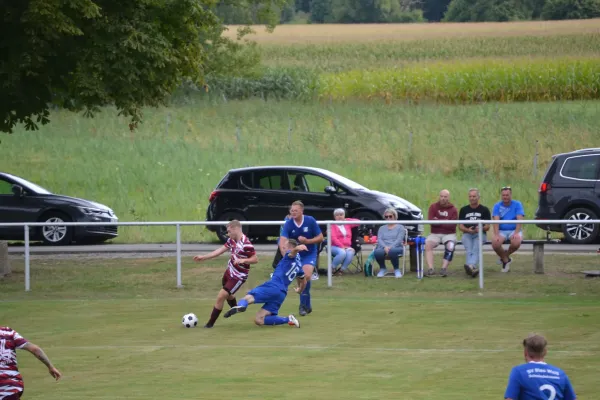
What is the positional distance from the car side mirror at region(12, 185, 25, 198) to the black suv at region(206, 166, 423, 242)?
4.55 metres

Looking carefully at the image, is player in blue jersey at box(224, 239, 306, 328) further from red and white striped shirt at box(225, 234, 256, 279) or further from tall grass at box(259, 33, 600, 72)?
tall grass at box(259, 33, 600, 72)

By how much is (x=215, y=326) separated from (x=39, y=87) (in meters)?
8.25

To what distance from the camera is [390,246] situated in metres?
20.2

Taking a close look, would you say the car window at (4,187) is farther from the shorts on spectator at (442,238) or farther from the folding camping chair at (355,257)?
the shorts on spectator at (442,238)

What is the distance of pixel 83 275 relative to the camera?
70.9 feet

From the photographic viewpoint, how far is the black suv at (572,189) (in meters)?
25.1

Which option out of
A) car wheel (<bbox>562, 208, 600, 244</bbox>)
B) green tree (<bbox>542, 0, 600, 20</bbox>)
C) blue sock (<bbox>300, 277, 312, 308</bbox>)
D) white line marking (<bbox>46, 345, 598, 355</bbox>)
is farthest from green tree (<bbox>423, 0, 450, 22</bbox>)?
white line marking (<bbox>46, 345, 598, 355</bbox>)

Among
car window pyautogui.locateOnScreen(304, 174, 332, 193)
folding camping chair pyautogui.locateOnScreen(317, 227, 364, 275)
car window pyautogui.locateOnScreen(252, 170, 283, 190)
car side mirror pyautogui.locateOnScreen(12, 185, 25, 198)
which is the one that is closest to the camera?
folding camping chair pyautogui.locateOnScreen(317, 227, 364, 275)

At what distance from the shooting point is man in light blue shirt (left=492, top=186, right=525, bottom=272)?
1977cm

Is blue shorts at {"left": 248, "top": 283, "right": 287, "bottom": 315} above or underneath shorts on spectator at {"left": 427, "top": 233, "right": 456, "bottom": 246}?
underneath

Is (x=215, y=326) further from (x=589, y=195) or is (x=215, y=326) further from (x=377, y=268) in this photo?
(x=589, y=195)

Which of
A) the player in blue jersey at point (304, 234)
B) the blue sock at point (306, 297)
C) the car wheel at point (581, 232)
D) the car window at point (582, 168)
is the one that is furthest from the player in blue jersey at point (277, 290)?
the car window at point (582, 168)

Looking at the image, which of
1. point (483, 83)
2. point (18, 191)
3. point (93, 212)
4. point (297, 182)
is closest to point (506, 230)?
point (297, 182)

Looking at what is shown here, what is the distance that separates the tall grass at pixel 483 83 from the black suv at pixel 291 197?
28.8 m
